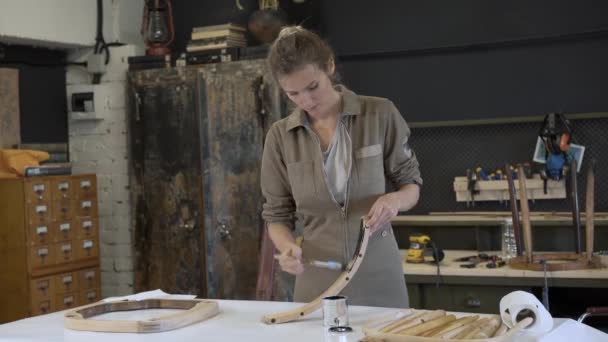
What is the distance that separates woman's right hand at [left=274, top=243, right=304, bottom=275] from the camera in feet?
8.62

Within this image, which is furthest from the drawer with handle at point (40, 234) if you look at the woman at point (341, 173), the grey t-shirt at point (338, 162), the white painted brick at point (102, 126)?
the grey t-shirt at point (338, 162)

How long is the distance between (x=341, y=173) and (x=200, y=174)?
104 inches

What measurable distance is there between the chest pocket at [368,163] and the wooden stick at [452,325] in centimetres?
62

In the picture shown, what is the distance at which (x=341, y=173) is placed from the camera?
2830 millimetres

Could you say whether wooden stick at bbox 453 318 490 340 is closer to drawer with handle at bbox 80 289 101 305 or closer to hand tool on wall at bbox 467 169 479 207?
hand tool on wall at bbox 467 169 479 207

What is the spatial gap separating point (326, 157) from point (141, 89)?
9.67 feet

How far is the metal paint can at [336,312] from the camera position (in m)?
2.33

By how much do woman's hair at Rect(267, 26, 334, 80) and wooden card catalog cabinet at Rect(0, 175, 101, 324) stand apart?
2878 mm

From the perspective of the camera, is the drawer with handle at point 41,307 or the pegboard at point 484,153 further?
the drawer with handle at point 41,307

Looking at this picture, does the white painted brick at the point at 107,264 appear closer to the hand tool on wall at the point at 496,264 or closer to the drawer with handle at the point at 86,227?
the drawer with handle at the point at 86,227

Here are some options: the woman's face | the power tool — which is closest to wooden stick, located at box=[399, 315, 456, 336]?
the woman's face

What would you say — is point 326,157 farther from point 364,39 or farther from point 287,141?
point 364,39

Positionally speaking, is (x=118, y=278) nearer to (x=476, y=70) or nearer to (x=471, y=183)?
(x=471, y=183)

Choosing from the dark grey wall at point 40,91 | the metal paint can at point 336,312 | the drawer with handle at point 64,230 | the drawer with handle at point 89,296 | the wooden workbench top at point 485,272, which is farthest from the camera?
the dark grey wall at point 40,91
